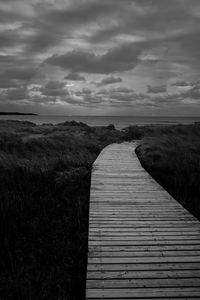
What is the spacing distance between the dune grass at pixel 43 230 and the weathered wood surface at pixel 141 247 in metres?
0.40

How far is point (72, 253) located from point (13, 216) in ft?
5.82

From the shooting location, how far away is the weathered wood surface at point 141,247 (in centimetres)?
333

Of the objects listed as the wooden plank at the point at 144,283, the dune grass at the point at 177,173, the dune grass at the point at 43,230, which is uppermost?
the dune grass at the point at 177,173

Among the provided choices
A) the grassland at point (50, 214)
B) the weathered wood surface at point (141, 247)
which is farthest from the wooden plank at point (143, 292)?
the grassland at point (50, 214)

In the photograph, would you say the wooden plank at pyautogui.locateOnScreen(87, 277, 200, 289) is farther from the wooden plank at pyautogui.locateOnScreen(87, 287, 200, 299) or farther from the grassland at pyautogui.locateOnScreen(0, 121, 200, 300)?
the grassland at pyautogui.locateOnScreen(0, 121, 200, 300)

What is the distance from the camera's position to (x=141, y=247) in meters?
4.29

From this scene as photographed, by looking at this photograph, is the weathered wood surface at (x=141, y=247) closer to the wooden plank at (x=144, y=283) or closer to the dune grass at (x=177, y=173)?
the wooden plank at (x=144, y=283)

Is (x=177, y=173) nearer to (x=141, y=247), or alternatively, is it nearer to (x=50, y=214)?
(x=50, y=214)

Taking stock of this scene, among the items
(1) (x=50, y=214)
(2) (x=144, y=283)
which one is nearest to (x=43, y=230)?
(1) (x=50, y=214)

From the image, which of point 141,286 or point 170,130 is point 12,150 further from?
point 170,130

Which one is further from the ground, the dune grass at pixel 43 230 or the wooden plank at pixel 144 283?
the wooden plank at pixel 144 283

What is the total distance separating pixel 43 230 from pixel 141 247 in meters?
2.10

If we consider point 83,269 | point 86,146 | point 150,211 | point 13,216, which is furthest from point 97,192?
point 86,146

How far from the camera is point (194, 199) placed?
23.6 feet
